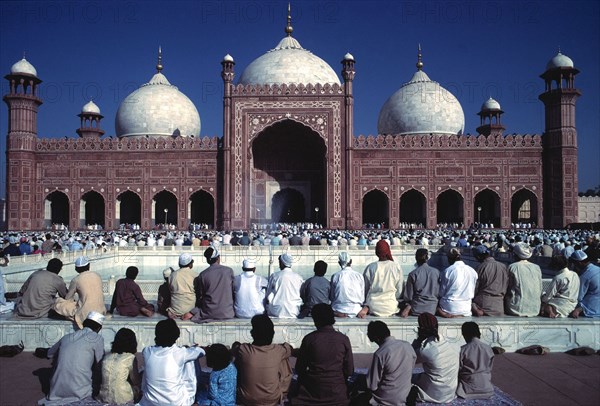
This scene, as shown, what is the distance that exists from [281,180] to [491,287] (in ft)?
63.5

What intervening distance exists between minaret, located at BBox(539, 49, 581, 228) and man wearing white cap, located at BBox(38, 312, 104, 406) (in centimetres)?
2171

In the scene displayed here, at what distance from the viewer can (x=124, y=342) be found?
3.28m

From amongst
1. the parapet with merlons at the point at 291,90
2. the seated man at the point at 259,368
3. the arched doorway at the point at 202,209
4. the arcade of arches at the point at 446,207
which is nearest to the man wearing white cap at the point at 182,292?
the seated man at the point at 259,368

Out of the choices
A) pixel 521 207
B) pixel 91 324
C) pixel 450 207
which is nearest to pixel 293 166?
pixel 450 207

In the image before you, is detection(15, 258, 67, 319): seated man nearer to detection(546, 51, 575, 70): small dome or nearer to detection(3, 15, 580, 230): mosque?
detection(3, 15, 580, 230): mosque

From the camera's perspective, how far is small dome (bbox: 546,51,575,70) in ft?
72.7

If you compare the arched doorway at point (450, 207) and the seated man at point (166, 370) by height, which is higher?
the arched doorway at point (450, 207)

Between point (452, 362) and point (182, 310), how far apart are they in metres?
2.47

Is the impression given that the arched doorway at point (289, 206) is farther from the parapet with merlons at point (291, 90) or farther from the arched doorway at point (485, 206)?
the arched doorway at point (485, 206)

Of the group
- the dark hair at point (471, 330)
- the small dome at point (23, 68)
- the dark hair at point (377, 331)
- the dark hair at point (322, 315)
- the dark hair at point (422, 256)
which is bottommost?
the dark hair at point (471, 330)

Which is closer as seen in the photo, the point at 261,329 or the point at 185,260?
the point at 261,329

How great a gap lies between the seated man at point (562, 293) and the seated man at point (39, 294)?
4.44 meters

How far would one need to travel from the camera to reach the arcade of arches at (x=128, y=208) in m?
23.8

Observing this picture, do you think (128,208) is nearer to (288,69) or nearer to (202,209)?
(202,209)
